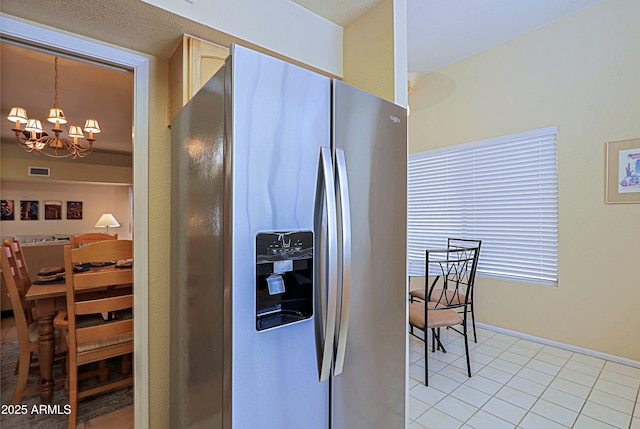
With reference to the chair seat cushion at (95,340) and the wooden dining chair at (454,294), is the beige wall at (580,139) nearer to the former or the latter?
the wooden dining chair at (454,294)

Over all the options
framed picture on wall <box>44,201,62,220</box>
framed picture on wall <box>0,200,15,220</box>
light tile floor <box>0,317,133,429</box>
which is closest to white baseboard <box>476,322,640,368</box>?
light tile floor <box>0,317,133,429</box>

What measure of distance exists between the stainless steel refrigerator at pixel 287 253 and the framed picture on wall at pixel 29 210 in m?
6.32

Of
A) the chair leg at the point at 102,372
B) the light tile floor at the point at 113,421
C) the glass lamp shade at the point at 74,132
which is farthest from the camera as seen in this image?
the glass lamp shade at the point at 74,132

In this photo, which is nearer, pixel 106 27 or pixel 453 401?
pixel 106 27

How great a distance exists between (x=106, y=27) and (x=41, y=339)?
7.14ft

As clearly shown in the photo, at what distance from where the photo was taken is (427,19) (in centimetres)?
267

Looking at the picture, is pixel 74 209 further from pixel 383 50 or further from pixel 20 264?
pixel 383 50

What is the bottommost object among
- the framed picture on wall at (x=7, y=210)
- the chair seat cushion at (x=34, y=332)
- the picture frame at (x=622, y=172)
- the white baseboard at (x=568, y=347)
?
the white baseboard at (x=568, y=347)


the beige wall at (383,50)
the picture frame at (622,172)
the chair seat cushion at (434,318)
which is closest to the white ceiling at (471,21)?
the beige wall at (383,50)

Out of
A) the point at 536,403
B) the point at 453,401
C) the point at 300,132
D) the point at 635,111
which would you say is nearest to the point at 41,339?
the point at 300,132

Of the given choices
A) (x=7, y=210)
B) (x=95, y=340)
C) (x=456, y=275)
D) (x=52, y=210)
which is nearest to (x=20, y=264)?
(x=95, y=340)

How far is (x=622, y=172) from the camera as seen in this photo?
2.52 m

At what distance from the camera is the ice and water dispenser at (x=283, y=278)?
909 millimetres

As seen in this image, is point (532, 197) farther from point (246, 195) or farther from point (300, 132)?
point (246, 195)
